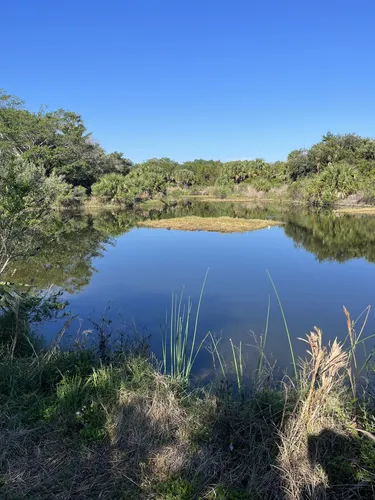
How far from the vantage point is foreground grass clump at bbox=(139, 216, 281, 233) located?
2384 cm

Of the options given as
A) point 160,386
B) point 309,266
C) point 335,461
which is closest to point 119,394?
point 160,386

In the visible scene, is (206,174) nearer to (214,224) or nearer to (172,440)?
(214,224)

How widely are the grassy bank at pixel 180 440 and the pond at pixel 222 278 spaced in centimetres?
214

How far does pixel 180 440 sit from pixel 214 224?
22.5m

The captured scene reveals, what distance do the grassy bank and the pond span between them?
2140 millimetres

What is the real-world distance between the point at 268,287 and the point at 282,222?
16942 mm

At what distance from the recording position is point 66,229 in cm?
2328

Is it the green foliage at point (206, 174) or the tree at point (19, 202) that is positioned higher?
the green foliage at point (206, 174)

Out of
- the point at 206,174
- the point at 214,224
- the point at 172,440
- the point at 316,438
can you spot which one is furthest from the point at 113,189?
the point at 316,438

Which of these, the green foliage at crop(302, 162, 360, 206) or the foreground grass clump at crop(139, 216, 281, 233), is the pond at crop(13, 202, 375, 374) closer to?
the foreground grass clump at crop(139, 216, 281, 233)

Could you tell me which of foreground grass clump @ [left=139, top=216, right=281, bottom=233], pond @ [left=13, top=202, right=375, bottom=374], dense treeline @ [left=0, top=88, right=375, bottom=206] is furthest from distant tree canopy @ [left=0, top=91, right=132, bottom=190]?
pond @ [left=13, top=202, right=375, bottom=374]

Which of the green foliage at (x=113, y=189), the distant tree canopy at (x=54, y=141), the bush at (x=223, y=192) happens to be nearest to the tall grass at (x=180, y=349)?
the distant tree canopy at (x=54, y=141)

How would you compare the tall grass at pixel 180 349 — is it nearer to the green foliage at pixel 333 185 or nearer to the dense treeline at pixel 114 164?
the dense treeline at pixel 114 164

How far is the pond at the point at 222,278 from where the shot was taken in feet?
24.8
